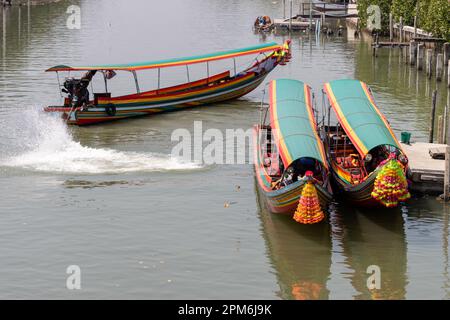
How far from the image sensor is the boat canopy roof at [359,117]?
30578 mm

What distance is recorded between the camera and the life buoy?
44000mm

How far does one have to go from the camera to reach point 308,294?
25.4 metres

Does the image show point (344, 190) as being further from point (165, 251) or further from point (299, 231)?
point (165, 251)

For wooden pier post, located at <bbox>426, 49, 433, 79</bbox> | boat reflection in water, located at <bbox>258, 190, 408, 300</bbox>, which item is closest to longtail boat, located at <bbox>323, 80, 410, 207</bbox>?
boat reflection in water, located at <bbox>258, 190, 408, 300</bbox>

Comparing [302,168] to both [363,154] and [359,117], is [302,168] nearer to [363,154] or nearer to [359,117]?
[363,154]

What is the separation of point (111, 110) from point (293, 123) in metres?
14.6

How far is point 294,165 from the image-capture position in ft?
99.1

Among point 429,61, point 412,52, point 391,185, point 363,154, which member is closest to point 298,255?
point 391,185

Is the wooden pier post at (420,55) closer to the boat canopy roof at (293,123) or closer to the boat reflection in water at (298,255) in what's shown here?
the boat canopy roof at (293,123)

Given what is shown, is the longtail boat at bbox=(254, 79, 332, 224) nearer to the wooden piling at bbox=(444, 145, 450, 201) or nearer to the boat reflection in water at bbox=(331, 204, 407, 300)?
the boat reflection in water at bbox=(331, 204, 407, 300)

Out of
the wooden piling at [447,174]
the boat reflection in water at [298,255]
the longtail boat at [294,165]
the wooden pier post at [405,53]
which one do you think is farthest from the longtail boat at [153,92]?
the wooden piling at [447,174]
